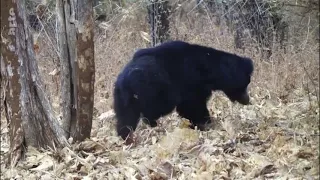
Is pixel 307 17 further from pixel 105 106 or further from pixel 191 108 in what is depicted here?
pixel 105 106

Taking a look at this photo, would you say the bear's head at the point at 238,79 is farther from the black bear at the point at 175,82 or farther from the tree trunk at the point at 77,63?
the tree trunk at the point at 77,63

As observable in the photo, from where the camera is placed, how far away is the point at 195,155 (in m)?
4.93

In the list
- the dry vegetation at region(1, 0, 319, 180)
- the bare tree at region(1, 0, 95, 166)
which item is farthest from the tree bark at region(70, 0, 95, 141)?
the dry vegetation at region(1, 0, 319, 180)

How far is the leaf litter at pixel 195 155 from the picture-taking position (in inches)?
167

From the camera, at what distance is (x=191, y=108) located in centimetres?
708

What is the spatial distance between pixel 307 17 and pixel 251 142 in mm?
1851

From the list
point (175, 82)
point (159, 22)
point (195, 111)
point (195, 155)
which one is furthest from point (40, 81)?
point (159, 22)

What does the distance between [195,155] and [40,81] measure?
5.38ft

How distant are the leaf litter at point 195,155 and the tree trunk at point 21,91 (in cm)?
15

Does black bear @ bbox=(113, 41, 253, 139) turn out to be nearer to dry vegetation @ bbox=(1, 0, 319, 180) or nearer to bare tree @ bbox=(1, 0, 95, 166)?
dry vegetation @ bbox=(1, 0, 319, 180)

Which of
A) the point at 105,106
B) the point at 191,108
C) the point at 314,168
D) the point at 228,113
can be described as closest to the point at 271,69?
the point at 228,113

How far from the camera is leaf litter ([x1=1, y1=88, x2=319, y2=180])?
13.9 ft

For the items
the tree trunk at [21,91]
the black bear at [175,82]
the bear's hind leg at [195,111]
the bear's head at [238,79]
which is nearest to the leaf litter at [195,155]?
the tree trunk at [21,91]

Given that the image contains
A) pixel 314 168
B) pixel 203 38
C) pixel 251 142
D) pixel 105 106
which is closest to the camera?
pixel 314 168
